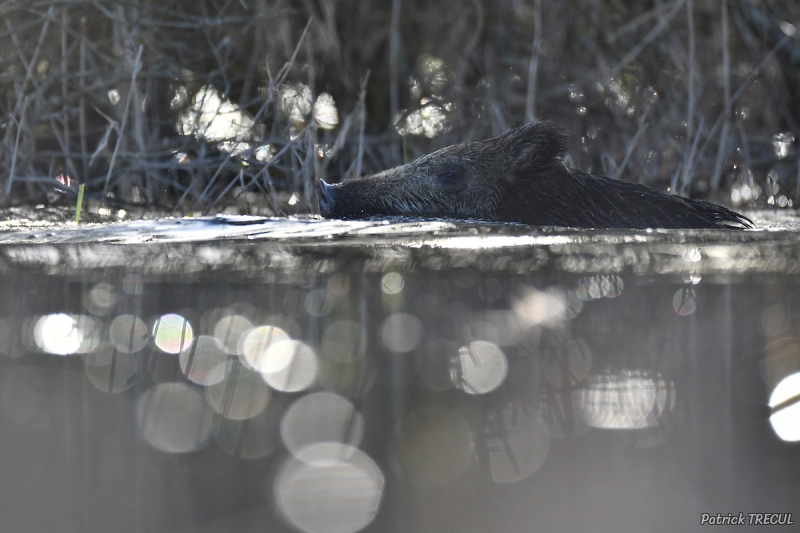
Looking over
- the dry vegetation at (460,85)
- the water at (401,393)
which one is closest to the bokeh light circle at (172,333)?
the water at (401,393)

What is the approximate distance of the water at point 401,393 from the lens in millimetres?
1724

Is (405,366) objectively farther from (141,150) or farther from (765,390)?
(141,150)

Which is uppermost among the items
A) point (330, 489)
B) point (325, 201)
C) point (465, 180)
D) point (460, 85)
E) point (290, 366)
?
point (460, 85)

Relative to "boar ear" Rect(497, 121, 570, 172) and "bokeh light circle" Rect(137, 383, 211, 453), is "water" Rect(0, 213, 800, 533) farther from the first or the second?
"boar ear" Rect(497, 121, 570, 172)

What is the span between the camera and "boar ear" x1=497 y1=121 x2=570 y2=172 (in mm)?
4406

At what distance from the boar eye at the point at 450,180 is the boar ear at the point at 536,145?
325mm

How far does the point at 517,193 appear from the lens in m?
4.55

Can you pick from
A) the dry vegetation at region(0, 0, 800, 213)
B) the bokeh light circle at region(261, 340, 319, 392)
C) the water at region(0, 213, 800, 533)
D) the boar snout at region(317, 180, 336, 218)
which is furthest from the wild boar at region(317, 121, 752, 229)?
the bokeh light circle at region(261, 340, 319, 392)

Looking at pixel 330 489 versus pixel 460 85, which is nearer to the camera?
pixel 330 489

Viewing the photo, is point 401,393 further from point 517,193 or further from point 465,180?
point 465,180

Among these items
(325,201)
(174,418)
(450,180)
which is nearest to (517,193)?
(450,180)

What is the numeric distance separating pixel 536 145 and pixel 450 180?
0.55 metres

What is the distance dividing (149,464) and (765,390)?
1324 mm

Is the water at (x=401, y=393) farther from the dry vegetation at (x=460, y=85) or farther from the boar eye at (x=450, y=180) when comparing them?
the dry vegetation at (x=460, y=85)
